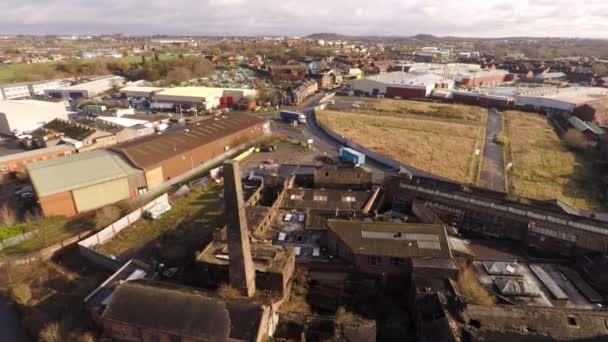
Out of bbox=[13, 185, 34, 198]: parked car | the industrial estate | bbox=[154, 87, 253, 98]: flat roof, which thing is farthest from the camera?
bbox=[154, 87, 253, 98]: flat roof

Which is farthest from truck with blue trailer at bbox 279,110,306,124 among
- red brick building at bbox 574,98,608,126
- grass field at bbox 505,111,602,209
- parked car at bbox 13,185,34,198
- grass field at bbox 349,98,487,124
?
red brick building at bbox 574,98,608,126

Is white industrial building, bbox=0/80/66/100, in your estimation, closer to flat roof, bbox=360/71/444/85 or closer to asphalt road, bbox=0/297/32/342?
asphalt road, bbox=0/297/32/342

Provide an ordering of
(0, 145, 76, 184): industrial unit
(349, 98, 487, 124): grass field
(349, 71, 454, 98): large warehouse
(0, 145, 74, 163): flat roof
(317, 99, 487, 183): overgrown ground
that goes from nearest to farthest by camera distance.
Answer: (0, 145, 76, 184): industrial unit, (0, 145, 74, 163): flat roof, (317, 99, 487, 183): overgrown ground, (349, 98, 487, 124): grass field, (349, 71, 454, 98): large warehouse

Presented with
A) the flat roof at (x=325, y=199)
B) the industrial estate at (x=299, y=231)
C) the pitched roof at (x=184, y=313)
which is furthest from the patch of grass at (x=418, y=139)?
the pitched roof at (x=184, y=313)

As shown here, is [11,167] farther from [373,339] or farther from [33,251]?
[373,339]

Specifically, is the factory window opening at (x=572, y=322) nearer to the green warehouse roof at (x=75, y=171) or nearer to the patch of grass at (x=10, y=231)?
the green warehouse roof at (x=75, y=171)

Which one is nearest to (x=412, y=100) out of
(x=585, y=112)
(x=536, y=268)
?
(x=585, y=112)
